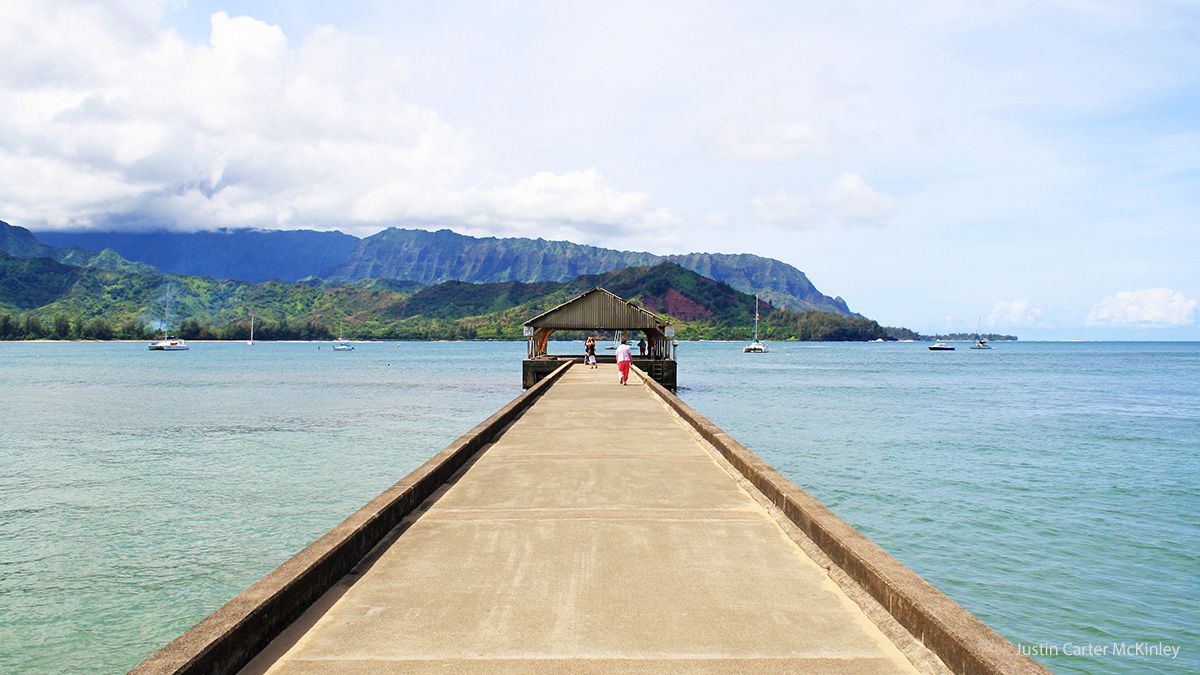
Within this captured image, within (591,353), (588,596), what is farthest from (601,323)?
(588,596)

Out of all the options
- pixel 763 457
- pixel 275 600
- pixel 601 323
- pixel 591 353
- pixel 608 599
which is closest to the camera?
pixel 275 600

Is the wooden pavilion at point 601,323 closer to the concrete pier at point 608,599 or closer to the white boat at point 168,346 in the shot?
the concrete pier at point 608,599

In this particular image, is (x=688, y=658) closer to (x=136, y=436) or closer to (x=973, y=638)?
(x=973, y=638)

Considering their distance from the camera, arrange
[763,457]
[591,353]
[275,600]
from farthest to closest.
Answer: [591,353]
[763,457]
[275,600]

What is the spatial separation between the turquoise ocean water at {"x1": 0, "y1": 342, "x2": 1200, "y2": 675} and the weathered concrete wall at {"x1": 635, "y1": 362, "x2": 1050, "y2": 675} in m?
3.51

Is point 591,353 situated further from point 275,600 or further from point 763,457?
point 275,600

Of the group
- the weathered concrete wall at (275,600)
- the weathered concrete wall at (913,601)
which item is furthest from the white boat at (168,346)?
the weathered concrete wall at (913,601)

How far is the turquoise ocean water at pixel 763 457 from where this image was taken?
8.30 metres

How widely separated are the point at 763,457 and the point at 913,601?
1512 cm

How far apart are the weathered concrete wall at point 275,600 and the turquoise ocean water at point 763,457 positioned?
356 cm

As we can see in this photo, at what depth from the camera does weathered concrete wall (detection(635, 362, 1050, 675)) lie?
11.8 feet

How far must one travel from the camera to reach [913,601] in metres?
4.26

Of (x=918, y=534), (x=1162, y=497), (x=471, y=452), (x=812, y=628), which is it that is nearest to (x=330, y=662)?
(x=812, y=628)

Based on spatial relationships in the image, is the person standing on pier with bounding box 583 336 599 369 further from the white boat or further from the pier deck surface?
the white boat
